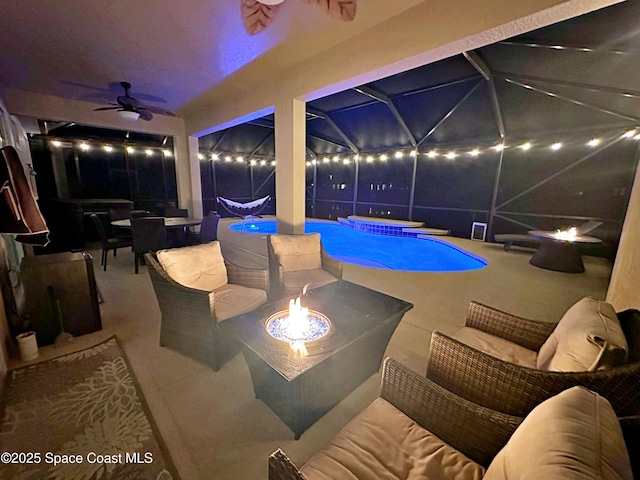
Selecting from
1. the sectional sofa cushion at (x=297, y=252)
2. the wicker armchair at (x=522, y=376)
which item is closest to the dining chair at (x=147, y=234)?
the sectional sofa cushion at (x=297, y=252)

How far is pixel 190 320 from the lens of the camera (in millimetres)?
1789

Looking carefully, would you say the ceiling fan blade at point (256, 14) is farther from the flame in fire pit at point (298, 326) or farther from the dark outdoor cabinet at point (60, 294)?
the dark outdoor cabinet at point (60, 294)

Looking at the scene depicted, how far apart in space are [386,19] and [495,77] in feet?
11.7

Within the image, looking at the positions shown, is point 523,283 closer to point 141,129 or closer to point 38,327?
point 38,327

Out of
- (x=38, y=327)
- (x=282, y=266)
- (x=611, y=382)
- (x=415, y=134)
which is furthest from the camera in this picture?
(x=415, y=134)

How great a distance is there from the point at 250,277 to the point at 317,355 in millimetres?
1177

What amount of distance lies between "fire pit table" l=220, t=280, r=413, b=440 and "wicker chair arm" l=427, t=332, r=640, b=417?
1.29ft

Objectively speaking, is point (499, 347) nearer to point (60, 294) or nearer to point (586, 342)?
point (586, 342)

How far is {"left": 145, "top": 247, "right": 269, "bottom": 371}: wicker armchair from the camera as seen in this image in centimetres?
171

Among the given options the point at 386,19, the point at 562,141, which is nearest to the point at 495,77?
the point at 562,141

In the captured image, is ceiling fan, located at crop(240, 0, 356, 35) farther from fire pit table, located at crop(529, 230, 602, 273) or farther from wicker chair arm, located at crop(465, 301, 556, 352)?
fire pit table, located at crop(529, 230, 602, 273)

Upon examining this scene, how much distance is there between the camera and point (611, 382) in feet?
2.64

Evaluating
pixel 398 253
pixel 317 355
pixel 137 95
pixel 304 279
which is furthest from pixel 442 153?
pixel 317 355

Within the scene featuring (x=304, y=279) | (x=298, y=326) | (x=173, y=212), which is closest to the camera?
(x=298, y=326)
